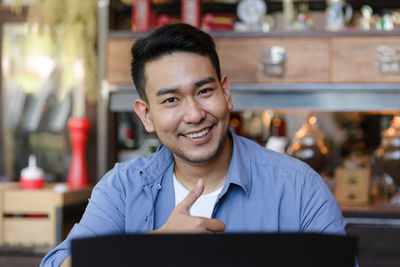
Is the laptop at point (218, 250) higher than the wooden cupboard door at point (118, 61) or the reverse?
the reverse

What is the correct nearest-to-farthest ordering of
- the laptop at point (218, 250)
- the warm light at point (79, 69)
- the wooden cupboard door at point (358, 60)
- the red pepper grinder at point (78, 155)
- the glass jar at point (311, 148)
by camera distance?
the laptop at point (218, 250)
the wooden cupboard door at point (358, 60)
the glass jar at point (311, 148)
the red pepper grinder at point (78, 155)
the warm light at point (79, 69)

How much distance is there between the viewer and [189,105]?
127cm

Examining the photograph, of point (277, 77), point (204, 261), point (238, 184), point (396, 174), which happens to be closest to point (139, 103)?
point (238, 184)

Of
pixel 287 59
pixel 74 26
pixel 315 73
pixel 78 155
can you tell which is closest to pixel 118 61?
pixel 74 26

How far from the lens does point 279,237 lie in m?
0.66

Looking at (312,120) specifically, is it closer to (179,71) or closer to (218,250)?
(179,71)

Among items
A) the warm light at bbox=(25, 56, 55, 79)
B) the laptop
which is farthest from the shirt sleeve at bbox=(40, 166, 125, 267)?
the warm light at bbox=(25, 56, 55, 79)

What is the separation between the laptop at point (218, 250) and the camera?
66 cm

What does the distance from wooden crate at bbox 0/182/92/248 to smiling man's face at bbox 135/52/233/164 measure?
49.8 inches

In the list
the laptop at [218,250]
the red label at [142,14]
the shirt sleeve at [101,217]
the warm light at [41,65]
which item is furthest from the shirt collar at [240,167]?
the warm light at [41,65]

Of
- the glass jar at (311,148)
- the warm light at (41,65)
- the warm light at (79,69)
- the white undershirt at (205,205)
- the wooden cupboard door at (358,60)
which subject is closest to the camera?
the white undershirt at (205,205)

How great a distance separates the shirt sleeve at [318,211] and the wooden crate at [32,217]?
1424 millimetres

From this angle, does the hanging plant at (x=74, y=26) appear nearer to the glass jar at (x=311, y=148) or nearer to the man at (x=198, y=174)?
the glass jar at (x=311, y=148)

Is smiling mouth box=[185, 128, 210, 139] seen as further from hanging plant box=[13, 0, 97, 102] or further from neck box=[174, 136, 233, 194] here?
hanging plant box=[13, 0, 97, 102]
